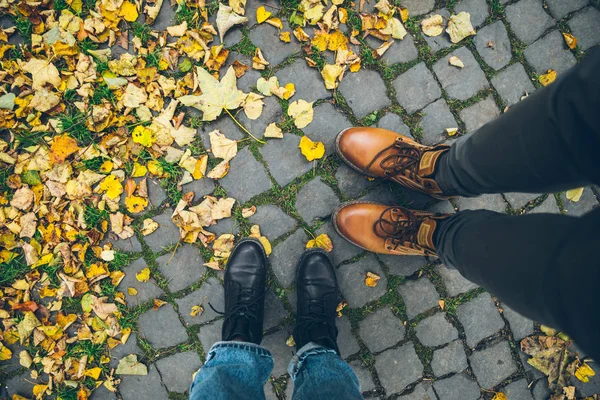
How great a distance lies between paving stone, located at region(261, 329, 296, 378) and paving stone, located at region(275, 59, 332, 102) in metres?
1.45

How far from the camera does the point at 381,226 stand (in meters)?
2.27

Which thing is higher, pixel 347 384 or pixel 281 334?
pixel 281 334

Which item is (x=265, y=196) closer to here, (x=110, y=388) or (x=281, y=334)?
(x=281, y=334)

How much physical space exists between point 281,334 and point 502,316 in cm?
136

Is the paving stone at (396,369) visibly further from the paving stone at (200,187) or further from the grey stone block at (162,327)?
the paving stone at (200,187)

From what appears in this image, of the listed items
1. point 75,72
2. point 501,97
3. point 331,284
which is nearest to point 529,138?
point 501,97

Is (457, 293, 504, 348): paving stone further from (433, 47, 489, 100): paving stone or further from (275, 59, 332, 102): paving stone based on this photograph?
(275, 59, 332, 102): paving stone

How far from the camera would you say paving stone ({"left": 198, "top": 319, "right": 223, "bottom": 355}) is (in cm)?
239

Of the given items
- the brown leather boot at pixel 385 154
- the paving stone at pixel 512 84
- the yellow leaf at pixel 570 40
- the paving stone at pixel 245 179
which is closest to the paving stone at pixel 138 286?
the paving stone at pixel 245 179

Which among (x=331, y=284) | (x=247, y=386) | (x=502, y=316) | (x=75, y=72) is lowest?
(x=502, y=316)

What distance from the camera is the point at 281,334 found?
240 cm

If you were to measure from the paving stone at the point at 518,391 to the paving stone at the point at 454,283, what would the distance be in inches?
25.7

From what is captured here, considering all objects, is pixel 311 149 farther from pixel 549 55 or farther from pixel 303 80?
pixel 549 55

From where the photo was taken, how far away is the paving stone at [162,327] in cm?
238
